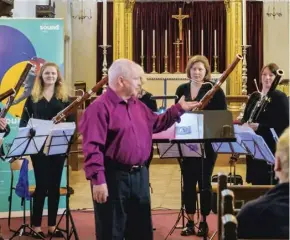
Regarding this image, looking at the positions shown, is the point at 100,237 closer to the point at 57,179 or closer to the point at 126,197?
the point at 126,197

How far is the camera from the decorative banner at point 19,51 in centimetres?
535

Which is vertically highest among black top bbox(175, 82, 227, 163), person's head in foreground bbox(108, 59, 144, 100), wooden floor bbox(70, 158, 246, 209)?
person's head in foreground bbox(108, 59, 144, 100)

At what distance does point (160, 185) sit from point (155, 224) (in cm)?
216

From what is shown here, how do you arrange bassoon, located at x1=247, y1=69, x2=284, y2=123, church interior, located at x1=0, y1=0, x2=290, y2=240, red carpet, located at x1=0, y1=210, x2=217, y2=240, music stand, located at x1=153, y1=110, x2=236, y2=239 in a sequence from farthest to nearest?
church interior, located at x1=0, y1=0, x2=290, y2=240, red carpet, located at x1=0, y1=210, x2=217, y2=240, bassoon, located at x1=247, y1=69, x2=284, y2=123, music stand, located at x1=153, y1=110, x2=236, y2=239

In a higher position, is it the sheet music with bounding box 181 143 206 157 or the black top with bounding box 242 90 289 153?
the black top with bounding box 242 90 289 153

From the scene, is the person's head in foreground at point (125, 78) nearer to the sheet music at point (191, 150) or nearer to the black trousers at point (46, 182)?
the sheet music at point (191, 150)

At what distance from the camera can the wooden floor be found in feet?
20.2

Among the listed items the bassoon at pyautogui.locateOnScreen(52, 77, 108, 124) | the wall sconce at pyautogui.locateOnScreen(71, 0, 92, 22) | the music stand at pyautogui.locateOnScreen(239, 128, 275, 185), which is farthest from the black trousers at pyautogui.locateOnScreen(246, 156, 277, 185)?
the wall sconce at pyautogui.locateOnScreen(71, 0, 92, 22)

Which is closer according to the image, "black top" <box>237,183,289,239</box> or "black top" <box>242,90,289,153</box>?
"black top" <box>237,183,289,239</box>

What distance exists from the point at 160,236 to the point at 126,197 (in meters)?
1.69

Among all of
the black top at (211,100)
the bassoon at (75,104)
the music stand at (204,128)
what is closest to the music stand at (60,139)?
the bassoon at (75,104)

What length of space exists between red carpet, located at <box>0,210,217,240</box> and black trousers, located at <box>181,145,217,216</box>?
310mm

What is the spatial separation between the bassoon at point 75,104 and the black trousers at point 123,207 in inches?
50.6

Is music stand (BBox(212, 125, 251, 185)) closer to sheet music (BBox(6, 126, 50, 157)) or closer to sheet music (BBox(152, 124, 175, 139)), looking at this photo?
sheet music (BBox(152, 124, 175, 139))
